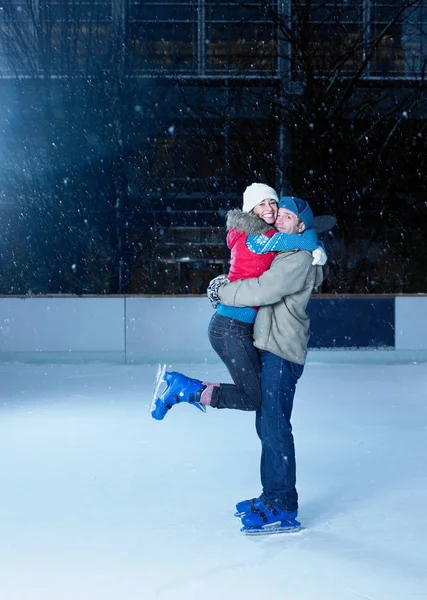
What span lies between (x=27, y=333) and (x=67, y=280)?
2.78m

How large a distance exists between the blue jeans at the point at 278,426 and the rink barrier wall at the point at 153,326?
20.0 ft

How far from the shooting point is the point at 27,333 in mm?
9797

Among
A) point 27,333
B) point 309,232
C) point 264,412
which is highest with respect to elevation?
point 309,232

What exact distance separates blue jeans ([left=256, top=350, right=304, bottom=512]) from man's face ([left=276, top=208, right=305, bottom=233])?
1.50 feet

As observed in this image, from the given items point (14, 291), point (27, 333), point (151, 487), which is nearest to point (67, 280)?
point (14, 291)

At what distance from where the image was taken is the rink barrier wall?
31.9ft

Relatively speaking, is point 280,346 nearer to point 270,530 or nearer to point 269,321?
point 269,321

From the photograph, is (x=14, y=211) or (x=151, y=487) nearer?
(x=151, y=487)

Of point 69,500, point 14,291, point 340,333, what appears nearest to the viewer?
point 69,500

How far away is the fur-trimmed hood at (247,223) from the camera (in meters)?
3.40

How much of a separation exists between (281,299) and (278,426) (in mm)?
468

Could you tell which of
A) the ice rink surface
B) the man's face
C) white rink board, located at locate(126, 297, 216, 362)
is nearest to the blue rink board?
white rink board, located at locate(126, 297, 216, 362)

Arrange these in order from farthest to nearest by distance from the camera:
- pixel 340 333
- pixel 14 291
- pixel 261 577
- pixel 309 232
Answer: pixel 14 291
pixel 340 333
pixel 309 232
pixel 261 577

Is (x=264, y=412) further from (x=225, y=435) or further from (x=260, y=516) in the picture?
(x=225, y=435)
